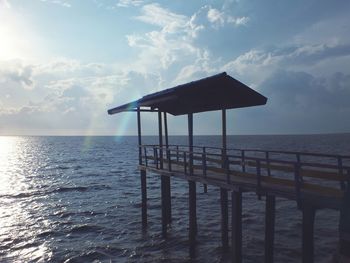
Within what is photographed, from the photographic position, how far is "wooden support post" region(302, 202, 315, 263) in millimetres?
10031

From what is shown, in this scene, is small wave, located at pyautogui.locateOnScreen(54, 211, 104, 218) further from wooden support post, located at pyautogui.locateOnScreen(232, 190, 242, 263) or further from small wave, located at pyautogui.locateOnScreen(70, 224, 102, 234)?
wooden support post, located at pyautogui.locateOnScreen(232, 190, 242, 263)

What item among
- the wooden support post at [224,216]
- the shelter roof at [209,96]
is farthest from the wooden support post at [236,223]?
the shelter roof at [209,96]

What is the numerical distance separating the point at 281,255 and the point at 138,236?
697 cm

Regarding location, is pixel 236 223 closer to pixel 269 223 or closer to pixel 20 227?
pixel 269 223

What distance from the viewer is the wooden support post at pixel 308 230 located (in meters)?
10.0

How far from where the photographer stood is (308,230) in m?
10.1

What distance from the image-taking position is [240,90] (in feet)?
50.0

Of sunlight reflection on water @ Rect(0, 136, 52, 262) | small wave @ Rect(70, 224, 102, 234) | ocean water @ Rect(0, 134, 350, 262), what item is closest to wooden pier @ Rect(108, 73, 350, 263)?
ocean water @ Rect(0, 134, 350, 262)

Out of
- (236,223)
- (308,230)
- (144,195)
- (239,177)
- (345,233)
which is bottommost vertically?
(144,195)

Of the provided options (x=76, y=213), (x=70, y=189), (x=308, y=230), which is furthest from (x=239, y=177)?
(x=70, y=189)

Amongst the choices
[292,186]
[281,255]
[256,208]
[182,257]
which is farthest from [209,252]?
[256,208]

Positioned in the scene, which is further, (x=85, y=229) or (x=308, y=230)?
(x=85, y=229)

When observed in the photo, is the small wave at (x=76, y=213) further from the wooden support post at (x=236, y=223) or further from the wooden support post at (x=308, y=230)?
the wooden support post at (x=308, y=230)

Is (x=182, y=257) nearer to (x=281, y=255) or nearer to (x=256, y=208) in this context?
(x=281, y=255)
